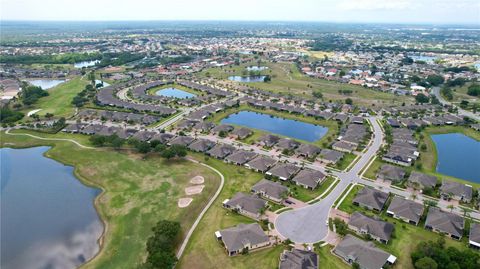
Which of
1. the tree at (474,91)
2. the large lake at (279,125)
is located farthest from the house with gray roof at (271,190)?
the tree at (474,91)

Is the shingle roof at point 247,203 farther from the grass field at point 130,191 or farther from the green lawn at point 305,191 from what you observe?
the green lawn at point 305,191

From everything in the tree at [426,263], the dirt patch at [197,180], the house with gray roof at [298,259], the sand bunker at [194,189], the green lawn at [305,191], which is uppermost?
the tree at [426,263]

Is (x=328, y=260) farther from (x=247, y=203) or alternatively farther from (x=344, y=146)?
(x=344, y=146)

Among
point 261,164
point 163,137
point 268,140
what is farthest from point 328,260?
point 163,137

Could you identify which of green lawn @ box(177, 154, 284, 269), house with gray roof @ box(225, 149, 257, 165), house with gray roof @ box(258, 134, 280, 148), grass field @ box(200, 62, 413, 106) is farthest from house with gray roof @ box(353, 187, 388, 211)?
grass field @ box(200, 62, 413, 106)

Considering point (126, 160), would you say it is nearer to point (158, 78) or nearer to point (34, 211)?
point (34, 211)
